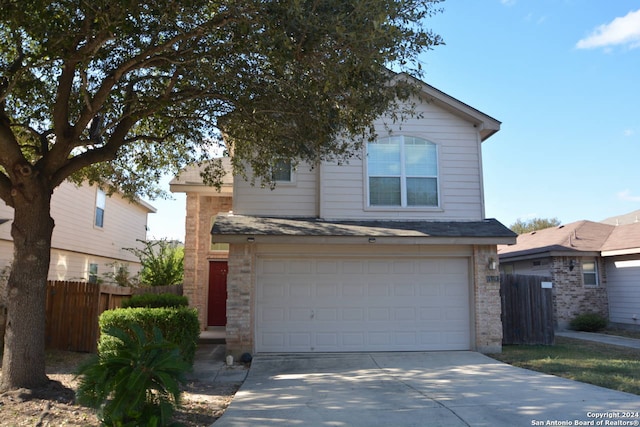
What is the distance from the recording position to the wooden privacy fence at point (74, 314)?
12.2 m

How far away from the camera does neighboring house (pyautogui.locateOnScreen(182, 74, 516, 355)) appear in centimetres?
1177

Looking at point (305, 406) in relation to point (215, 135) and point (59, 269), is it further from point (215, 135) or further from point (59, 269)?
point (59, 269)

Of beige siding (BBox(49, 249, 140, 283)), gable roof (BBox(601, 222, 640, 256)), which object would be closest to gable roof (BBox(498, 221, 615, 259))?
gable roof (BBox(601, 222, 640, 256))

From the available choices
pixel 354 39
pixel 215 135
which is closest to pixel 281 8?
pixel 354 39

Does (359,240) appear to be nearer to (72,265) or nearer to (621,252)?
(621,252)

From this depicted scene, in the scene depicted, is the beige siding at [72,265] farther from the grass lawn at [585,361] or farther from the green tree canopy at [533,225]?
the green tree canopy at [533,225]

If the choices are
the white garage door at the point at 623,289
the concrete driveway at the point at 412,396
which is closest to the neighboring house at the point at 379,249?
the concrete driveway at the point at 412,396

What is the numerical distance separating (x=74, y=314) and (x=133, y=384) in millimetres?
8279

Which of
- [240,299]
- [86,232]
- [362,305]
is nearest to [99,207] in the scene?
[86,232]

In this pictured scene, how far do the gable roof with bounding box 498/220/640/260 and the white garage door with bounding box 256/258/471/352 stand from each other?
24.1ft

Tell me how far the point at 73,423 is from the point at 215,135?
6983mm

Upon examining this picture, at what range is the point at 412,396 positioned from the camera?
25.7 ft

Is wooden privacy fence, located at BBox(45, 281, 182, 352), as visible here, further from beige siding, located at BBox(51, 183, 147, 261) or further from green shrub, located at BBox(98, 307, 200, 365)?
beige siding, located at BBox(51, 183, 147, 261)

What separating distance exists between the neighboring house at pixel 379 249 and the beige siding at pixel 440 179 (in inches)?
1.0
